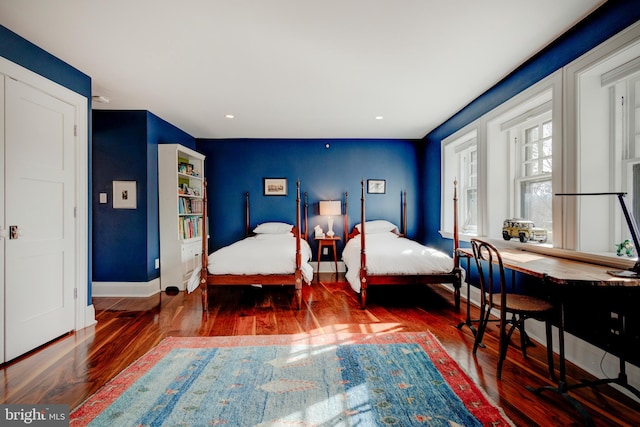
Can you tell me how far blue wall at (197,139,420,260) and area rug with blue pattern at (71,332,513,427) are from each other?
3.04 m

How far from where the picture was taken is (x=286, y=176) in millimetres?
5262

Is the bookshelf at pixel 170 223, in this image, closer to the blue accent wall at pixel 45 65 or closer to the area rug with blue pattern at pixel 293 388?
the blue accent wall at pixel 45 65

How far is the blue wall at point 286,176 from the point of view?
17.2ft

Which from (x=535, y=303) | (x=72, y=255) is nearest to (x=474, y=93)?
(x=535, y=303)

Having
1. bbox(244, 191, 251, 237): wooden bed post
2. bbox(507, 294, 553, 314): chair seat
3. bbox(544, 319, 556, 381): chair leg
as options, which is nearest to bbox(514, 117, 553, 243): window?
bbox(507, 294, 553, 314): chair seat

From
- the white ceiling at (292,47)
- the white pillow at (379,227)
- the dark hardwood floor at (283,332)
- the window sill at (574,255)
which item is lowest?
the dark hardwood floor at (283,332)

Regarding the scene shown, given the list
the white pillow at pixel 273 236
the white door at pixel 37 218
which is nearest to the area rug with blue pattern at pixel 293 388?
the white door at pixel 37 218

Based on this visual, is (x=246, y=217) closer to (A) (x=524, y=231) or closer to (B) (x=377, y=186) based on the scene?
(B) (x=377, y=186)

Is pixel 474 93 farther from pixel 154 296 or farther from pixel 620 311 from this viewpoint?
pixel 154 296

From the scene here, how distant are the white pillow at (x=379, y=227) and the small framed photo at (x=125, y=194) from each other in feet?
11.3

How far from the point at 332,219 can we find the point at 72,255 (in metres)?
3.57

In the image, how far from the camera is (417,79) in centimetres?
291

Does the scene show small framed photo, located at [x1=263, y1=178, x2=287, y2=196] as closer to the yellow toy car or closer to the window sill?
the window sill

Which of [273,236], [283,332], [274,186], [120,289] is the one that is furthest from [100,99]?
[283,332]
